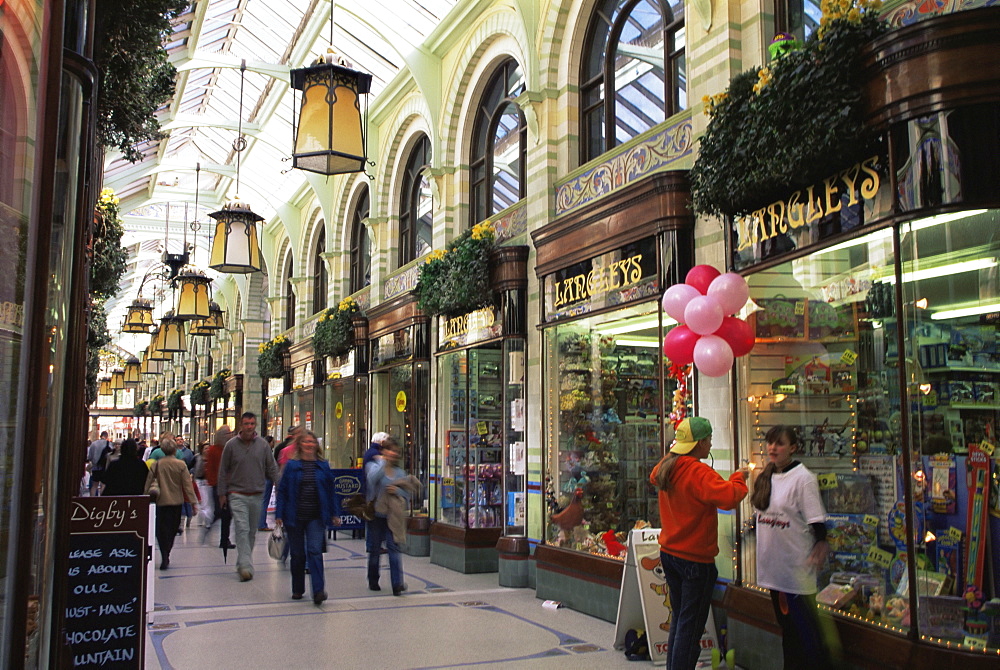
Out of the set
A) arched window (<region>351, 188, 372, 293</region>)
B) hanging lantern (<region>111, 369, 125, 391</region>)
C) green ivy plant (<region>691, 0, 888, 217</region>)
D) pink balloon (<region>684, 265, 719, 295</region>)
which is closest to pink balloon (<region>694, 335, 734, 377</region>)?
pink balloon (<region>684, 265, 719, 295</region>)

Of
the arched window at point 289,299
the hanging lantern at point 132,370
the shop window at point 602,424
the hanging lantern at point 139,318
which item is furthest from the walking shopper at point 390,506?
the hanging lantern at point 132,370

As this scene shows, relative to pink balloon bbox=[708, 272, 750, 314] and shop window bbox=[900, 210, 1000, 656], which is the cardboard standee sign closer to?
shop window bbox=[900, 210, 1000, 656]

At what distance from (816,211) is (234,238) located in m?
8.22

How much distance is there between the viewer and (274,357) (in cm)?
2308

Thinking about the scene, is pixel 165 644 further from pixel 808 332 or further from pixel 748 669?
pixel 808 332

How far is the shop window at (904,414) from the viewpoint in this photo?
505 centimetres

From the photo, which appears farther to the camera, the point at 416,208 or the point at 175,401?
the point at 175,401

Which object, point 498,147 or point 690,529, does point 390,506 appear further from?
point 498,147

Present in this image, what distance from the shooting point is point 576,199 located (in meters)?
9.66

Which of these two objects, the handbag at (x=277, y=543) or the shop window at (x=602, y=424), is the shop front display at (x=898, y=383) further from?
the handbag at (x=277, y=543)

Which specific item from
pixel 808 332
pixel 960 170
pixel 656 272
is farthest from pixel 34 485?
pixel 656 272

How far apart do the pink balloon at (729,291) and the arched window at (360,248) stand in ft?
40.8

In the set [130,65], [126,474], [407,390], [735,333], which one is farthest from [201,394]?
[735,333]

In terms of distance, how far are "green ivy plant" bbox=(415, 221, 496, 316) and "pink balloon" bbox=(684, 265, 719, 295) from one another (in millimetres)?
4746
